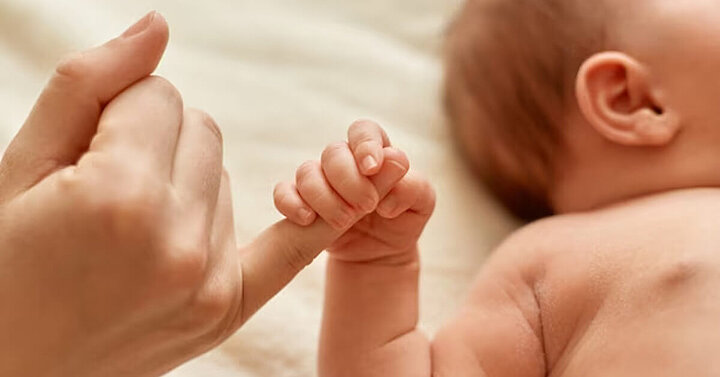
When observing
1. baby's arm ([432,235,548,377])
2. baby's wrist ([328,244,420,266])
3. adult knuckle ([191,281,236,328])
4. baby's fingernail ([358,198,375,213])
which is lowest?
baby's arm ([432,235,548,377])

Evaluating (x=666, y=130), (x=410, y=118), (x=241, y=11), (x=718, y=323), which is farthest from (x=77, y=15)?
(x=718, y=323)

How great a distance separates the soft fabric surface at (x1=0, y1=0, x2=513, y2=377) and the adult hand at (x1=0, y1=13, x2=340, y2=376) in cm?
30

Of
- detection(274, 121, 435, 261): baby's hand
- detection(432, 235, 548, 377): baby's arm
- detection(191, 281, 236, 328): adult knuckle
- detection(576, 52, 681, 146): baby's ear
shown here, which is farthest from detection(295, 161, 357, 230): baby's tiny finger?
detection(576, 52, 681, 146): baby's ear

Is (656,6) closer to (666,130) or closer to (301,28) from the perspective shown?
(666,130)

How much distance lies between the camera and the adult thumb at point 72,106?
673 mm

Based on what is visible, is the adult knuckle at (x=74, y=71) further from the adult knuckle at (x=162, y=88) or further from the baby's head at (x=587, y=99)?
the baby's head at (x=587, y=99)

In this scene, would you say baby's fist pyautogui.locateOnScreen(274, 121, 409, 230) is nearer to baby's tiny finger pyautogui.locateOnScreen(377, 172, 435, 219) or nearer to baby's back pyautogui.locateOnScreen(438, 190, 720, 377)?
baby's tiny finger pyautogui.locateOnScreen(377, 172, 435, 219)

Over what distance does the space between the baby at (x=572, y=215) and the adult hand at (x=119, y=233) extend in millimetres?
89

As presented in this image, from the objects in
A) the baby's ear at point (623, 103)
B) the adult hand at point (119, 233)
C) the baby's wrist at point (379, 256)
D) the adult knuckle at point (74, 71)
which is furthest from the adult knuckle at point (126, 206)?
the baby's ear at point (623, 103)

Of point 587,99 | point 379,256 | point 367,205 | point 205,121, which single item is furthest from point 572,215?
point 205,121

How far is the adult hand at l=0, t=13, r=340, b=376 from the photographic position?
618 millimetres

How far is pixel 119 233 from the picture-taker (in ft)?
2.01

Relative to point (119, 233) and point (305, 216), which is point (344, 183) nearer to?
point (305, 216)

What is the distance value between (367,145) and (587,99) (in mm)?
329
